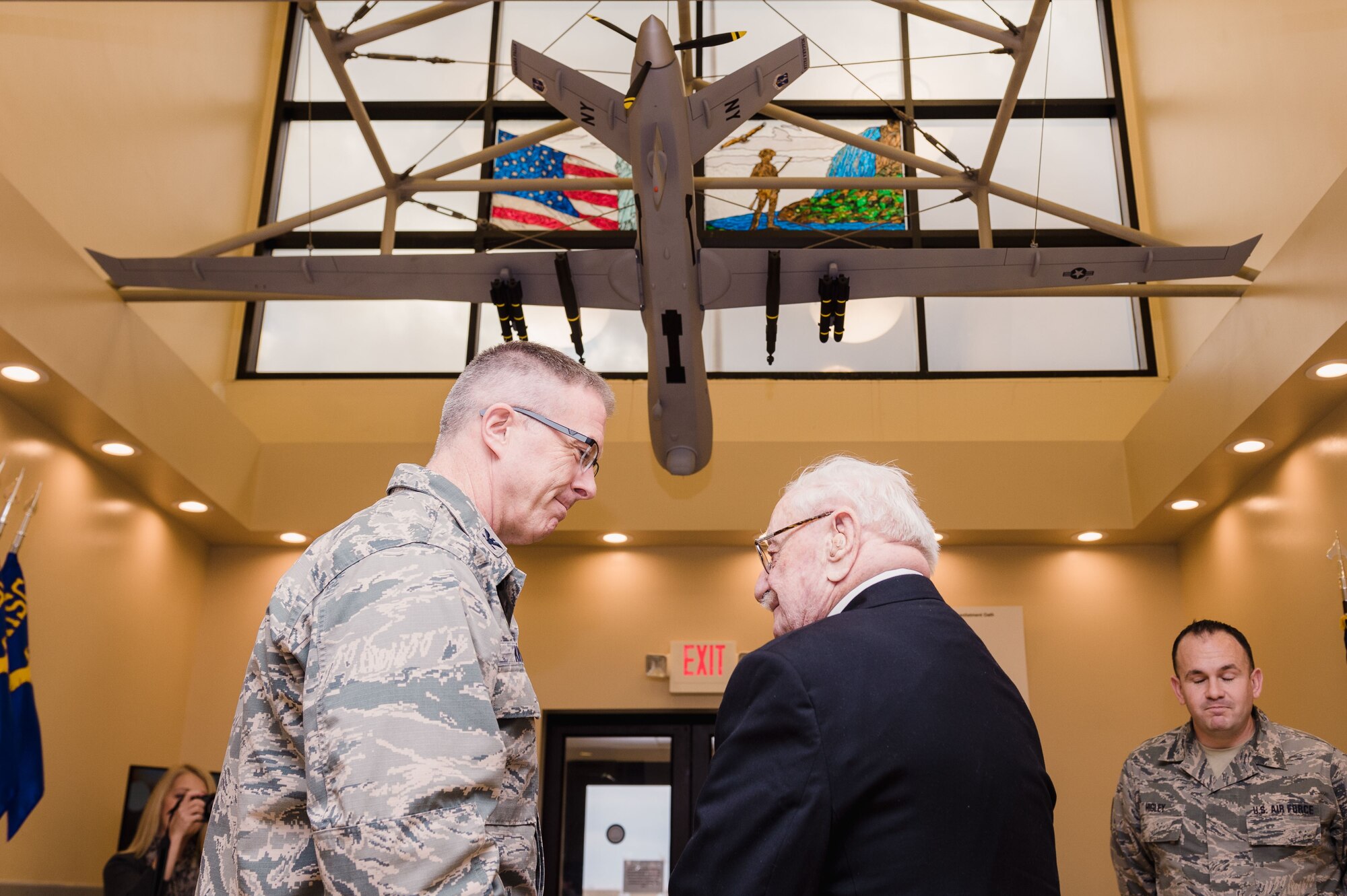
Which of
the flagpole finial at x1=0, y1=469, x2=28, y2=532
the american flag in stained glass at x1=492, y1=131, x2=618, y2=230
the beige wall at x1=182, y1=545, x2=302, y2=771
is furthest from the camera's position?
the american flag in stained glass at x1=492, y1=131, x2=618, y2=230

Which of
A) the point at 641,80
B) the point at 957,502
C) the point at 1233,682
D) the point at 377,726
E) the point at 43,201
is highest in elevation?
the point at 641,80

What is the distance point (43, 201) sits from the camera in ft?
17.8

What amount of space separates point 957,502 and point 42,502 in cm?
519

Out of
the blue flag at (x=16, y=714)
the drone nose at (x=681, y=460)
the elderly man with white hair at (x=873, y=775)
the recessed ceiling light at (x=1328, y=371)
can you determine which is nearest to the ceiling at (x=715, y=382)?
the recessed ceiling light at (x=1328, y=371)

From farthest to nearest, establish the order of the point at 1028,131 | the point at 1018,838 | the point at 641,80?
the point at 1028,131, the point at 641,80, the point at 1018,838

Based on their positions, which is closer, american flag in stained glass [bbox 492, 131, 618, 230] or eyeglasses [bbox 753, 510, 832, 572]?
eyeglasses [bbox 753, 510, 832, 572]

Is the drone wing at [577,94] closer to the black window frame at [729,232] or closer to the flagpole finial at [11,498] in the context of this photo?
the black window frame at [729,232]

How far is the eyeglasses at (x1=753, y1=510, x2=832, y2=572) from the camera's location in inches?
74.7

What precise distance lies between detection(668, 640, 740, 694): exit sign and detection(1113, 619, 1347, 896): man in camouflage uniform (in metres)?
3.07

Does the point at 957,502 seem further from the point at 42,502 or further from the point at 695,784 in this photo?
the point at 42,502

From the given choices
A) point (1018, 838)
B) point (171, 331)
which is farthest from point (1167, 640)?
point (171, 331)

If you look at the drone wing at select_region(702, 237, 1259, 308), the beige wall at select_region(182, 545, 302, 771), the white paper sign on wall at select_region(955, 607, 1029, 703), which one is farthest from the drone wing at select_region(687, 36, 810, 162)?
the beige wall at select_region(182, 545, 302, 771)

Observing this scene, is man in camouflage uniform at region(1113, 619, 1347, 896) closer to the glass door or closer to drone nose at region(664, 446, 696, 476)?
drone nose at region(664, 446, 696, 476)

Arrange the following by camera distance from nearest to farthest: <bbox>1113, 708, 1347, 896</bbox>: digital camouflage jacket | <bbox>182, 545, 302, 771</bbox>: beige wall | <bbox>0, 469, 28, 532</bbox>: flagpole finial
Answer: <bbox>1113, 708, 1347, 896</bbox>: digital camouflage jacket → <bbox>0, 469, 28, 532</bbox>: flagpole finial → <bbox>182, 545, 302, 771</bbox>: beige wall
